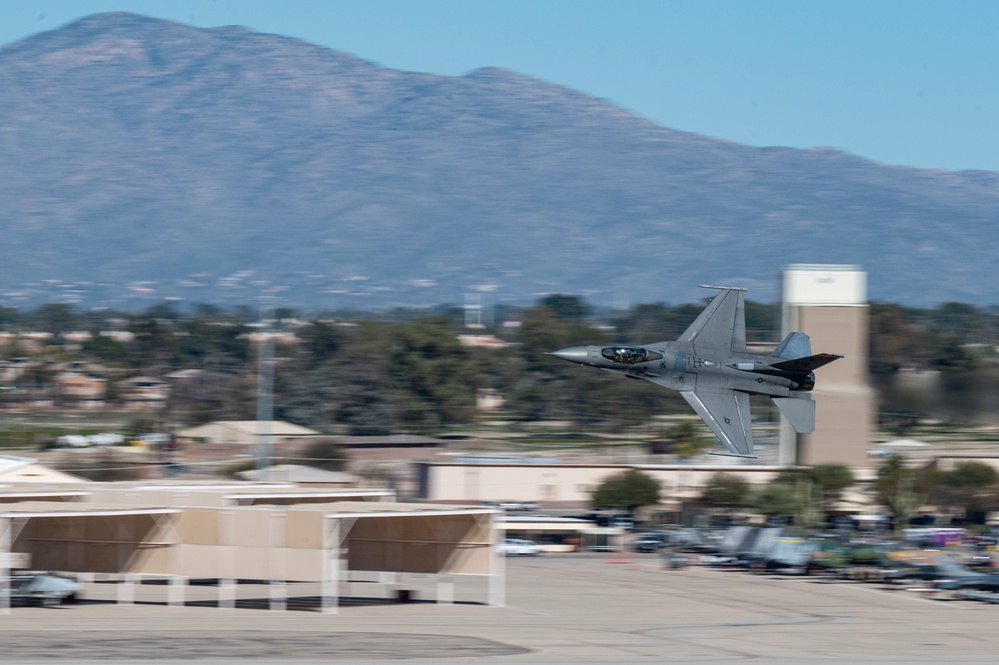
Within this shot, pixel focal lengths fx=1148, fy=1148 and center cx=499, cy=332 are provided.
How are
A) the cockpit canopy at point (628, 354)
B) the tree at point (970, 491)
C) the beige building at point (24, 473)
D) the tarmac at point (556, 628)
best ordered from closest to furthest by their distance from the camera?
the tarmac at point (556, 628), the cockpit canopy at point (628, 354), the beige building at point (24, 473), the tree at point (970, 491)

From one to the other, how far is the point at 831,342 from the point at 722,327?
37092 millimetres

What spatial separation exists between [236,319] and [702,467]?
131 metres

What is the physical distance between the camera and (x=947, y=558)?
4472 cm

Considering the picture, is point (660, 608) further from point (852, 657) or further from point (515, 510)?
point (515, 510)

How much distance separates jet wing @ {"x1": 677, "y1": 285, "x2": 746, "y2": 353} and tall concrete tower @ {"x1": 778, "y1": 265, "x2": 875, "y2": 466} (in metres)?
32.4

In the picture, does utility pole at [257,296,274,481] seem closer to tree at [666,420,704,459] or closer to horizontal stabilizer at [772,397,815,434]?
tree at [666,420,704,459]

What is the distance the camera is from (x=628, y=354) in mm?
35281

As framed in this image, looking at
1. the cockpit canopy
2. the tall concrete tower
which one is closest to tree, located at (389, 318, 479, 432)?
the tall concrete tower

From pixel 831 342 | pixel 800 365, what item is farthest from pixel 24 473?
pixel 831 342

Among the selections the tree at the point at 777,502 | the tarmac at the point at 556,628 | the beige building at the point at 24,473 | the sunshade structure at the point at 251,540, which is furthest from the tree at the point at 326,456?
the sunshade structure at the point at 251,540

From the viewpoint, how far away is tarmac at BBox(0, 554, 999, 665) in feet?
92.7

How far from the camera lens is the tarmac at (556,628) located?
2827cm

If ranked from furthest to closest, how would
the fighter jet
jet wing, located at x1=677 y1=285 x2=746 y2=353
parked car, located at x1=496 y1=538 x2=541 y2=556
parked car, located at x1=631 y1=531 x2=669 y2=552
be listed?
parked car, located at x1=631 y1=531 x2=669 y2=552, parked car, located at x1=496 y1=538 x2=541 y2=556, jet wing, located at x1=677 y1=285 x2=746 y2=353, the fighter jet

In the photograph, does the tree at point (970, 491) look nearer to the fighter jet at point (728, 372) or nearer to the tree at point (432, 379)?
the fighter jet at point (728, 372)
